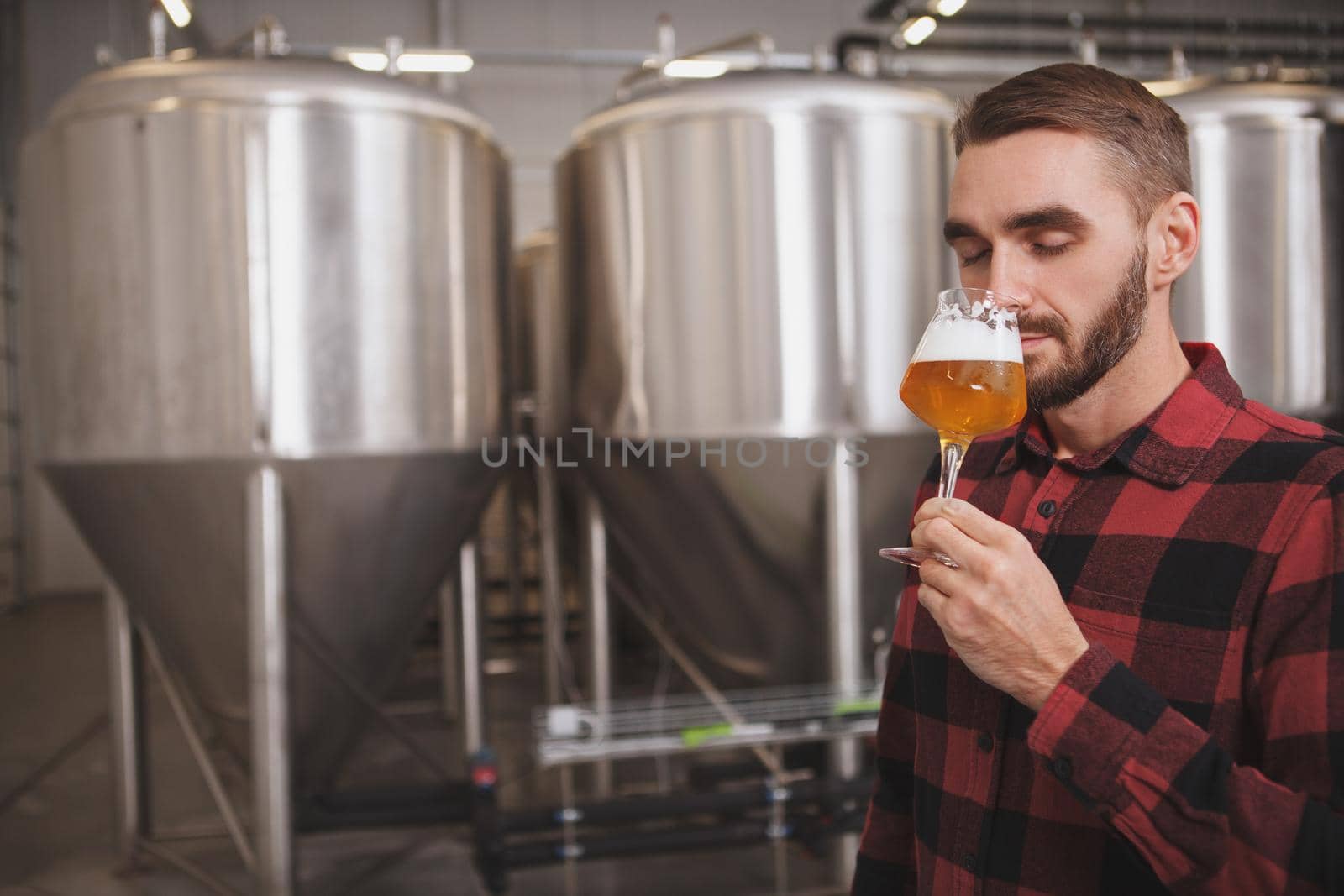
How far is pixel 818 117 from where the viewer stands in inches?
108

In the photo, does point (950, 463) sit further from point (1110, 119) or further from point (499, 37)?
point (499, 37)

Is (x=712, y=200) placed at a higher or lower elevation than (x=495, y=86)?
lower

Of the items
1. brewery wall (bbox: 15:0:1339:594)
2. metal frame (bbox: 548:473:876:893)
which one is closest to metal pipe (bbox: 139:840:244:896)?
metal frame (bbox: 548:473:876:893)

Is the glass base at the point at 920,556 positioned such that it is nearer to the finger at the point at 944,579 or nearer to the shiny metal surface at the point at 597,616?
the finger at the point at 944,579

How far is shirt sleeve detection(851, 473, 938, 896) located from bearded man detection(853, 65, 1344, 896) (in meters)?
0.07

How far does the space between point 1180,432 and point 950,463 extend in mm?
204

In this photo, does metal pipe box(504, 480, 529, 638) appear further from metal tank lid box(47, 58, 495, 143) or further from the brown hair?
the brown hair

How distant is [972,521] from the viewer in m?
0.87

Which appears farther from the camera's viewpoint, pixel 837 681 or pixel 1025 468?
pixel 837 681

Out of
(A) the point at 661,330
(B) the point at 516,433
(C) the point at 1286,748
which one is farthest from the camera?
(B) the point at 516,433

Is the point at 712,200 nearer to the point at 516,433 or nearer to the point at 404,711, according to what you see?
the point at 516,433

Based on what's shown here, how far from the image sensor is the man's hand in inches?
33.7

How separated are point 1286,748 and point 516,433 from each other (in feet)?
9.43

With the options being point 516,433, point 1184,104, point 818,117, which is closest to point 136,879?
point 516,433
